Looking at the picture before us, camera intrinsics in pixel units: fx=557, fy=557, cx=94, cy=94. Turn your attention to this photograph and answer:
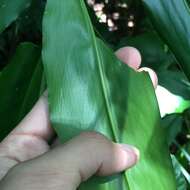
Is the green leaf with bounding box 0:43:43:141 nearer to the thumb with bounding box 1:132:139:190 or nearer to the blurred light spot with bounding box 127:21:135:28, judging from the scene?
the thumb with bounding box 1:132:139:190

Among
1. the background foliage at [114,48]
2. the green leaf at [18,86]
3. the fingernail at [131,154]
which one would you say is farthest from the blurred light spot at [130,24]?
the fingernail at [131,154]

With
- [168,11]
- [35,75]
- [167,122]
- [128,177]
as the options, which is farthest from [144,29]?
[128,177]

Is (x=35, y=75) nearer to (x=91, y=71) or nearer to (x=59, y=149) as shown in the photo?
(x=91, y=71)

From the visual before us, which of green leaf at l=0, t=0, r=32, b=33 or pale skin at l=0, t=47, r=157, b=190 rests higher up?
green leaf at l=0, t=0, r=32, b=33

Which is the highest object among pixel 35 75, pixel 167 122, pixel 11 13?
pixel 11 13

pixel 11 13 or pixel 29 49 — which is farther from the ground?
pixel 11 13

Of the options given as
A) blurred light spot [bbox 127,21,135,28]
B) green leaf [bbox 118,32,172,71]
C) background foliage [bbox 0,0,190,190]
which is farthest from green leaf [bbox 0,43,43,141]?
blurred light spot [bbox 127,21,135,28]
